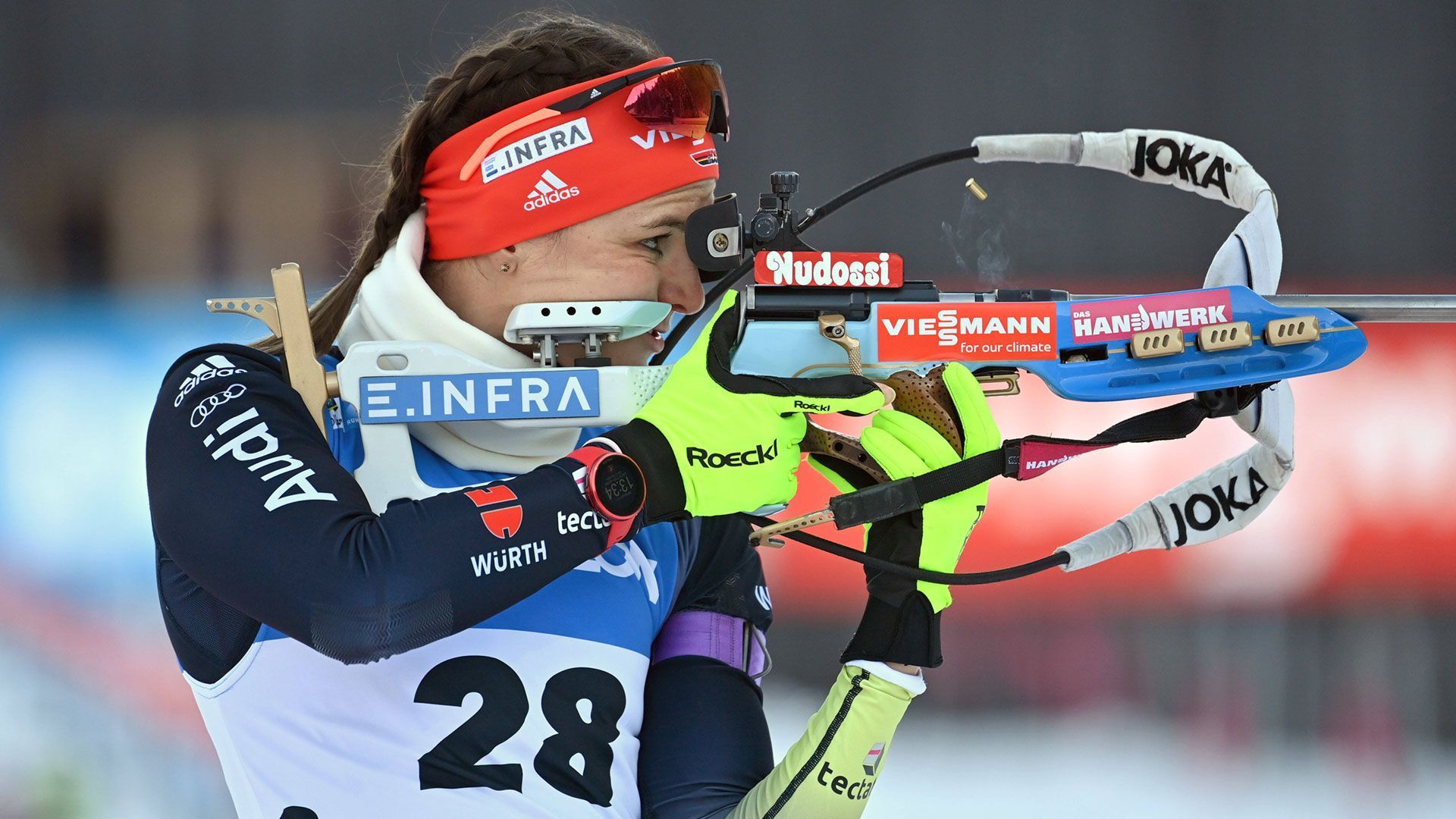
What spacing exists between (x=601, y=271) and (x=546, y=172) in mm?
103

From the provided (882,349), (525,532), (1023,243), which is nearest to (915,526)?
(882,349)

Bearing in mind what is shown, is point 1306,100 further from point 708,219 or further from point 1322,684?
point 708,219

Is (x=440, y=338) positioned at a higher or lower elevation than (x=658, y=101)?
lower

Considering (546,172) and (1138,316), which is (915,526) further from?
(546,172)

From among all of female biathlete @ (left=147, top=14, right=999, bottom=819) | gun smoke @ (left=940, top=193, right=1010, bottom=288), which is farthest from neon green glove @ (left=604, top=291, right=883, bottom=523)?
gun smoke @ (left=940, top=193, right=1010, bottom=288)

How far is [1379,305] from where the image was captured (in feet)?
3.69

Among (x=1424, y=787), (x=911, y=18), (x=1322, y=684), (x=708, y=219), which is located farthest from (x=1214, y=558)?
(x=708, y=219)

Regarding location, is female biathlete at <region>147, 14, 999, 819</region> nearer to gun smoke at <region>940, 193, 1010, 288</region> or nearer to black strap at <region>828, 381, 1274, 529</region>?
black strap at <region>828, 381, 1274, 529</region>

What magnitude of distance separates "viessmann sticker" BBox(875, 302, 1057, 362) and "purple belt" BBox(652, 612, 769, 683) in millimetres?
342

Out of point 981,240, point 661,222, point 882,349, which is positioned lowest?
point 882,349

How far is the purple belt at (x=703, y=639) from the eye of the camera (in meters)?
1.16

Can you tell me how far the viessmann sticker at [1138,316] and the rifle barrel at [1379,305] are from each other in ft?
0.07

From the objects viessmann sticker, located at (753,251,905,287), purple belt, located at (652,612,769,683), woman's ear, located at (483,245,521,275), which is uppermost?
woman's ear, located at (483,245,521,275)

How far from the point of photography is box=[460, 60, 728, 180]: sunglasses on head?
1062 millimetres
